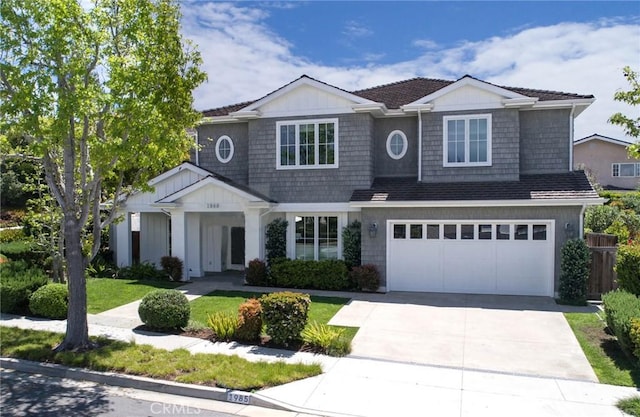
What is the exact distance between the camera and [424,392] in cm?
743

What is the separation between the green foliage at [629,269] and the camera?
11.3m

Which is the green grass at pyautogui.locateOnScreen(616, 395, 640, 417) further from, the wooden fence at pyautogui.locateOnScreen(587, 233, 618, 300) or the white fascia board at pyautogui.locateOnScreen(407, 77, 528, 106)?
the white fascia board at pyautogui.locateOnScreen(407, 77, 528, 106)

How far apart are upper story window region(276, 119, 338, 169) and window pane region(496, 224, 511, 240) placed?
5.74 meters

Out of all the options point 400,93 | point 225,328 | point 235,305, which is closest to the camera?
point 225,328

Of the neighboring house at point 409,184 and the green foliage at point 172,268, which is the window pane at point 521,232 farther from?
the green foliage at point 172,268

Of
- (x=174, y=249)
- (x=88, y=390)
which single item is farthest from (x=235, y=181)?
(x=88, y=390)

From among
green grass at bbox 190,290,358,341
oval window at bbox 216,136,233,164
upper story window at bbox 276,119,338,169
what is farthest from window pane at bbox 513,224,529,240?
oval window at bbox 216,136,233,164

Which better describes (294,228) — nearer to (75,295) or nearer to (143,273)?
(143,273)

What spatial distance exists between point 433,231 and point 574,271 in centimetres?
416

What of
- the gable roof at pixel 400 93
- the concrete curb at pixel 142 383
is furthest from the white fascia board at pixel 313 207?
the concrete curb at pixel 142 383

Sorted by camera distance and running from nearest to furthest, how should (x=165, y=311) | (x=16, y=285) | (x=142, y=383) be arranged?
(x=142, y=383) → (x=165, y=311) → (x=16, y=285)

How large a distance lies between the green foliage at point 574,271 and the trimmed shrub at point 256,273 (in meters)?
9.31

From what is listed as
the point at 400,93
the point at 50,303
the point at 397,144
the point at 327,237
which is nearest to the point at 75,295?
the point at 50,303

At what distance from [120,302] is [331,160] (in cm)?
816
